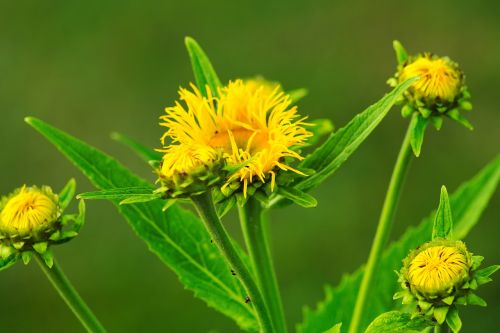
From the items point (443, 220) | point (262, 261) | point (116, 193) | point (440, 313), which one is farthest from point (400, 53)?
point (116, 193)

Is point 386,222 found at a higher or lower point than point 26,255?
lower

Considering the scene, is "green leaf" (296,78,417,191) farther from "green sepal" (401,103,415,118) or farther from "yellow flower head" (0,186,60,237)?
"yellow flower head" (0,186,60,237)

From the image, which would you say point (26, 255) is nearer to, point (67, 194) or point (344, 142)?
point (67, 194)

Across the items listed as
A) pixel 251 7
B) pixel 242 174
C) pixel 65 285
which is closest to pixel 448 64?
pixel 242 174

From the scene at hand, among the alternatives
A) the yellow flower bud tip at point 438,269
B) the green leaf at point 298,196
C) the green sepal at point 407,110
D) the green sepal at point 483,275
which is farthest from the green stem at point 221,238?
the green sepal at point 407,110

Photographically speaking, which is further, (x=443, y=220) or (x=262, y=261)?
(x=262, y=261)

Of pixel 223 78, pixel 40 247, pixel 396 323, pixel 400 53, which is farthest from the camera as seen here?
pixel 223 78

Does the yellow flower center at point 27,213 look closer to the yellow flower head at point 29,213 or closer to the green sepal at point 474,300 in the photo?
the yellow flower head at point 29,213

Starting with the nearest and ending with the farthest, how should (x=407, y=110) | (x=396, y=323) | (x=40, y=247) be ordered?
(x=396, y=323) → (x=40, y=247) → (x=407, y=110)
